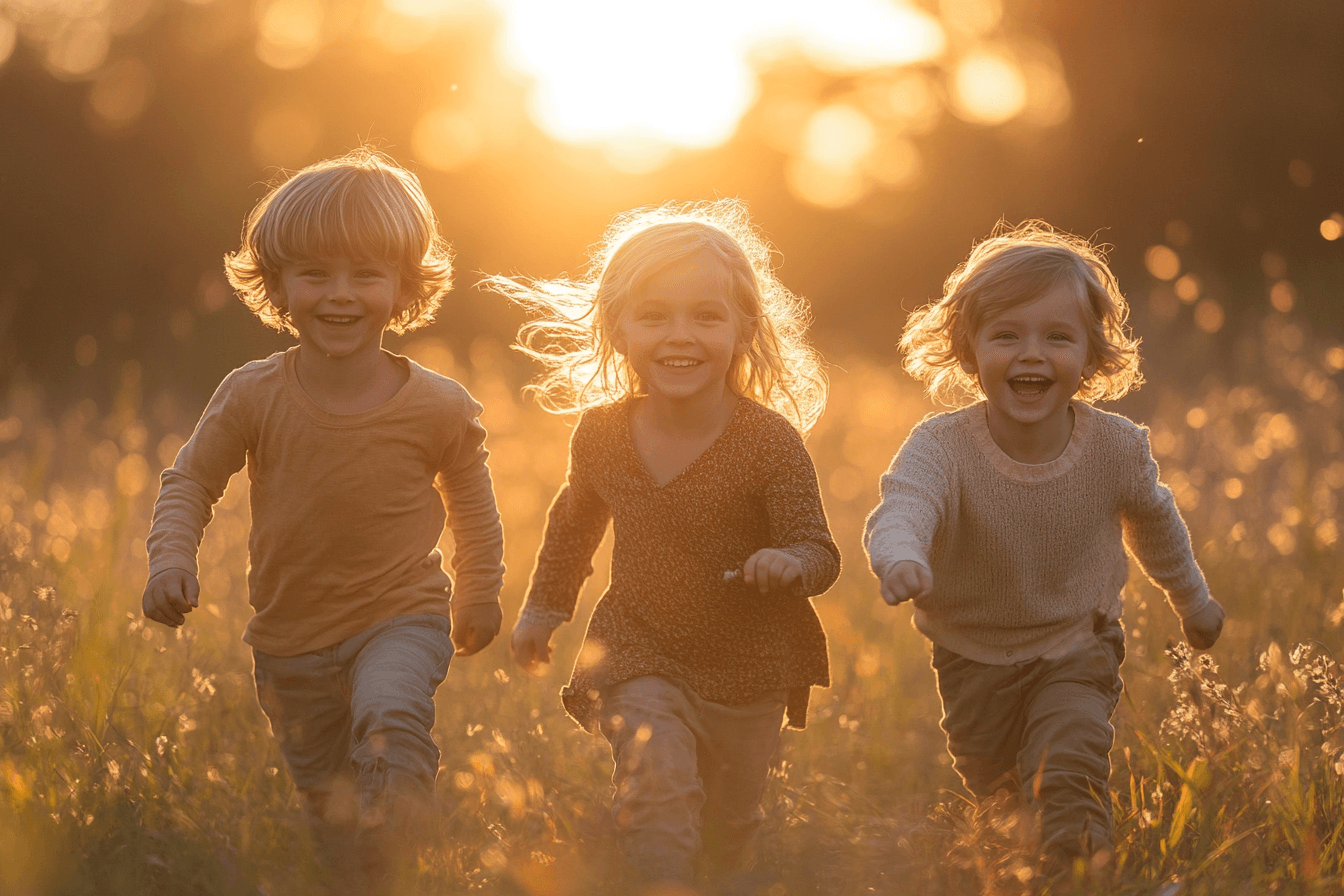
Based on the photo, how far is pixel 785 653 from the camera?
3154 mm

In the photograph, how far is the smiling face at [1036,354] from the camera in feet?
9.76

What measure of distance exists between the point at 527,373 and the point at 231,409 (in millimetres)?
9385

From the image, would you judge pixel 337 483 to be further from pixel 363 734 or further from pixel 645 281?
pixel 645 281

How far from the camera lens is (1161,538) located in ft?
10.4

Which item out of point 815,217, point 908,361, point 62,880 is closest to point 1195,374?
point 908,361

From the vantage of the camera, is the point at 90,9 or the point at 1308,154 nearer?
the point at 1308,154

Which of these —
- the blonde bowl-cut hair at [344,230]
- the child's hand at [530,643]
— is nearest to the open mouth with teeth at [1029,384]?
the child's hand at [530,643]

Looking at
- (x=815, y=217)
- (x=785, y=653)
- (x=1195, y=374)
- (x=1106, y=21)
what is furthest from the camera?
(x=815, y=217)

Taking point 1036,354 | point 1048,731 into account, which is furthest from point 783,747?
point 1036,354

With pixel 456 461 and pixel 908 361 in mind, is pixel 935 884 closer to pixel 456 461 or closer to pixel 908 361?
pixel 908 361

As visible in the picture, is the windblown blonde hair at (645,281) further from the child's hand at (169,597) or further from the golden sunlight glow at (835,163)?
the golden sunlight glow at (835,163)

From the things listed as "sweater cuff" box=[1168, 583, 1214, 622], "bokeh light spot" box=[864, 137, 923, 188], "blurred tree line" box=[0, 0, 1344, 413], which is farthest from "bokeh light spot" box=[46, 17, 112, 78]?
"sweater cuff" box=[1168, 583, 1214, 622]

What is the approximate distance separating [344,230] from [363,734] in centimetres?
122

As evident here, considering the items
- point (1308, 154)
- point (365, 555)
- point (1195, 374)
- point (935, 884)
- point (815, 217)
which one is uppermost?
point (815, 217)
